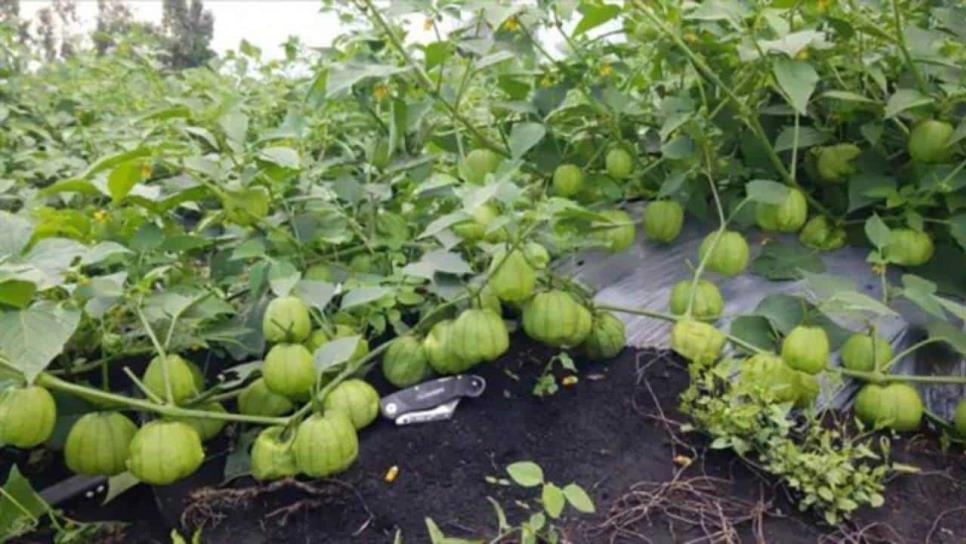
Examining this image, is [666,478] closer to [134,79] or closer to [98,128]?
[98,128]

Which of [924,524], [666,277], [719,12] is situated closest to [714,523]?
[924,524]

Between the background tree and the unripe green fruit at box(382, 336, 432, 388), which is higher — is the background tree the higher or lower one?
the higher one

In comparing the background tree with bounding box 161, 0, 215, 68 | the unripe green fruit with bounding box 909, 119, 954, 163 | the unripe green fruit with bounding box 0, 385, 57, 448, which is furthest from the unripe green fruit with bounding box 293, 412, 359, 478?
the background tree with bounding box 161, 0, 215, 68

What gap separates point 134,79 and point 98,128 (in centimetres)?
118

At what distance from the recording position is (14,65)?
3906 mm

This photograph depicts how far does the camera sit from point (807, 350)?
1.57 meters

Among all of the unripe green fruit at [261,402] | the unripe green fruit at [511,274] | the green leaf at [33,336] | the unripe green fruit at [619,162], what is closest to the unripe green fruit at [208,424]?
the unripe green fruit at [261,402]

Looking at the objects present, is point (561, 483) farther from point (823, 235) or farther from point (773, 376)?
point (823, 235)

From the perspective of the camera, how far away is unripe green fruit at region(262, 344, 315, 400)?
1484 millimetres

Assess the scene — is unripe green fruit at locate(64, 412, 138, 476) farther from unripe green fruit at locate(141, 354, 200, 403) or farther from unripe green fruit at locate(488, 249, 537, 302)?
unripe green fruit at locate(488, 249, 537, 302)

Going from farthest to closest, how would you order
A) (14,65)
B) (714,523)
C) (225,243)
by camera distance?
(14,65), (225,243), (714,523)

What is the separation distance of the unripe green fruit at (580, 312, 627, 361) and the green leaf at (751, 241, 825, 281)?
0.40 metres

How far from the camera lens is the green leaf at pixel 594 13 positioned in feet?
5.99

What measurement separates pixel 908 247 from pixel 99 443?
5.66ft
